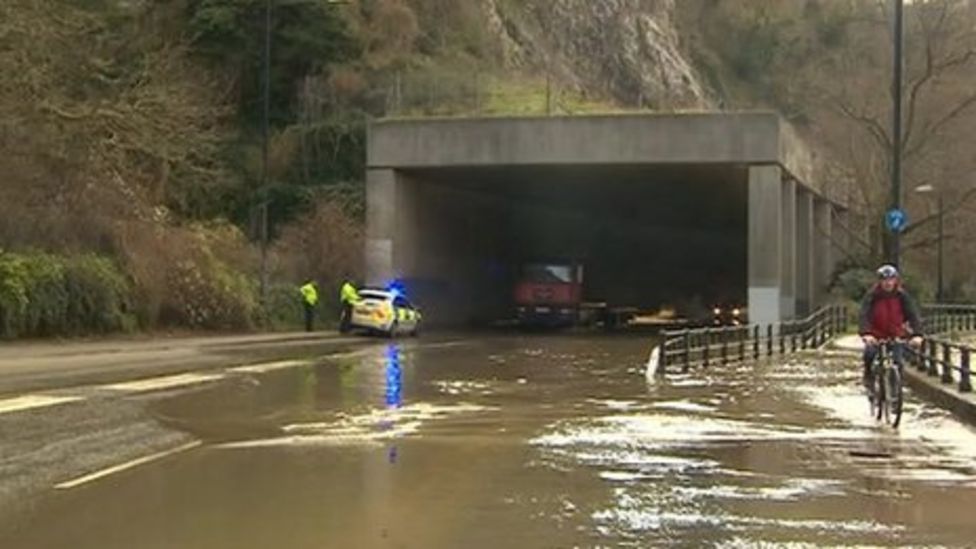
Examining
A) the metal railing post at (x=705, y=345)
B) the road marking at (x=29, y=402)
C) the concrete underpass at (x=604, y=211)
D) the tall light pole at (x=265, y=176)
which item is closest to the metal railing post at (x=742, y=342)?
the metal railing post at (x=705, y=345)

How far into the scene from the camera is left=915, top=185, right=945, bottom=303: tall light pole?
202ft

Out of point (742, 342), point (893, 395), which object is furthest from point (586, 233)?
point (893, 395)

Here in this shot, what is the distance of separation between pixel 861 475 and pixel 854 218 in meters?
63.9

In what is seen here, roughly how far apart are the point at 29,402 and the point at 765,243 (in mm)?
34360

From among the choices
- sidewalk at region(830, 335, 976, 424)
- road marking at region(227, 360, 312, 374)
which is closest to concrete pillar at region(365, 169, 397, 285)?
road marking at region(227, 360, 312, 374)

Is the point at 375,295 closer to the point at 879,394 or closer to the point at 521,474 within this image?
the point at 879,394

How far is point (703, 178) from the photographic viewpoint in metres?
57.2

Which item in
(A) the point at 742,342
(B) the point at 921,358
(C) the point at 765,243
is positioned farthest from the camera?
(C) the point at 765,243

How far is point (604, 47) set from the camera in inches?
3765

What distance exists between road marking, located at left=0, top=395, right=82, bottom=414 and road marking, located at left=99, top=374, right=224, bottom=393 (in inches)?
64.7

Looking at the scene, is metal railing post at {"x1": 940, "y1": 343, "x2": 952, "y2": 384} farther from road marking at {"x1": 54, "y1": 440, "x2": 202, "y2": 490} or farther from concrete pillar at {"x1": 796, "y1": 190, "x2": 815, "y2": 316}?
concrete pillar at {"x1": 796, "y1": 190, "x2": 815, "y2": 316}

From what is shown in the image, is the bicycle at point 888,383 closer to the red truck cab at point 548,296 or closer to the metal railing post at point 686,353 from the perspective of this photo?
the metal railing post at point 686,353

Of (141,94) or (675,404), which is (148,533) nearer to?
(675,404)

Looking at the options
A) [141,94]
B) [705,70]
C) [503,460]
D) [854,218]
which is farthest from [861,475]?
[705,70]
